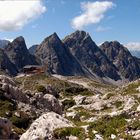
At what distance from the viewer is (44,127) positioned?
76.6 feet

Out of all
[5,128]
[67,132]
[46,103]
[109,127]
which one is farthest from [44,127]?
[46,103]

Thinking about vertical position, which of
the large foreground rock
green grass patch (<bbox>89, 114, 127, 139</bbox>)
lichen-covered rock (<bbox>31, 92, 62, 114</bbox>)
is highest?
lichen-covered rock (<bbox>31, 92, 62, 114</bbox>)

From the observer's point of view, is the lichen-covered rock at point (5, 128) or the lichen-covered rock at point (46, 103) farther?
the lichen-covered rock at point (46, 103)

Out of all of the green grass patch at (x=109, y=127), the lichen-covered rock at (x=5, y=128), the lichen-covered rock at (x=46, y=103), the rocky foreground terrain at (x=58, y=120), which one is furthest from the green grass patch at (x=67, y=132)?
the lichen-covered rock at (x=46, y=103)

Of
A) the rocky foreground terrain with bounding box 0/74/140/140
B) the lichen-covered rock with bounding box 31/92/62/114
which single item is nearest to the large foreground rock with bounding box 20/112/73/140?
the rocky foreground terrain with bounding box 0/74/140/140

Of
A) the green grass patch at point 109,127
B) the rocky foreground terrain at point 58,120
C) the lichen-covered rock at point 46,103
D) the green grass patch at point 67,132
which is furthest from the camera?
the lichen-covered rock at point 46,103

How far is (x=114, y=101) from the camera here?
231 ft

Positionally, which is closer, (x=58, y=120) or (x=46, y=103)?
(x=58, y=120)

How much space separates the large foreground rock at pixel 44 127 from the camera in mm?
22562

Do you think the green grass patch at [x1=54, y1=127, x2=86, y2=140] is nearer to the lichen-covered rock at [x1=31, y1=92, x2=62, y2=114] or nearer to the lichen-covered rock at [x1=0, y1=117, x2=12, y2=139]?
the lichen-covered rock at [x1=0, y1=117, x2=12, y2=139]

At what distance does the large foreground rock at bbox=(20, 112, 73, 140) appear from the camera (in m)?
22.6

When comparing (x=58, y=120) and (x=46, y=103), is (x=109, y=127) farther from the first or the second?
(x=46, y=103)

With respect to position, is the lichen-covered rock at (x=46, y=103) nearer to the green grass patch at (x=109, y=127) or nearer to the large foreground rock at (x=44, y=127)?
the large foreground rock at (x=44, y=127)

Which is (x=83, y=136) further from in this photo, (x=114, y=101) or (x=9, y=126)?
(x=114, y=101)
